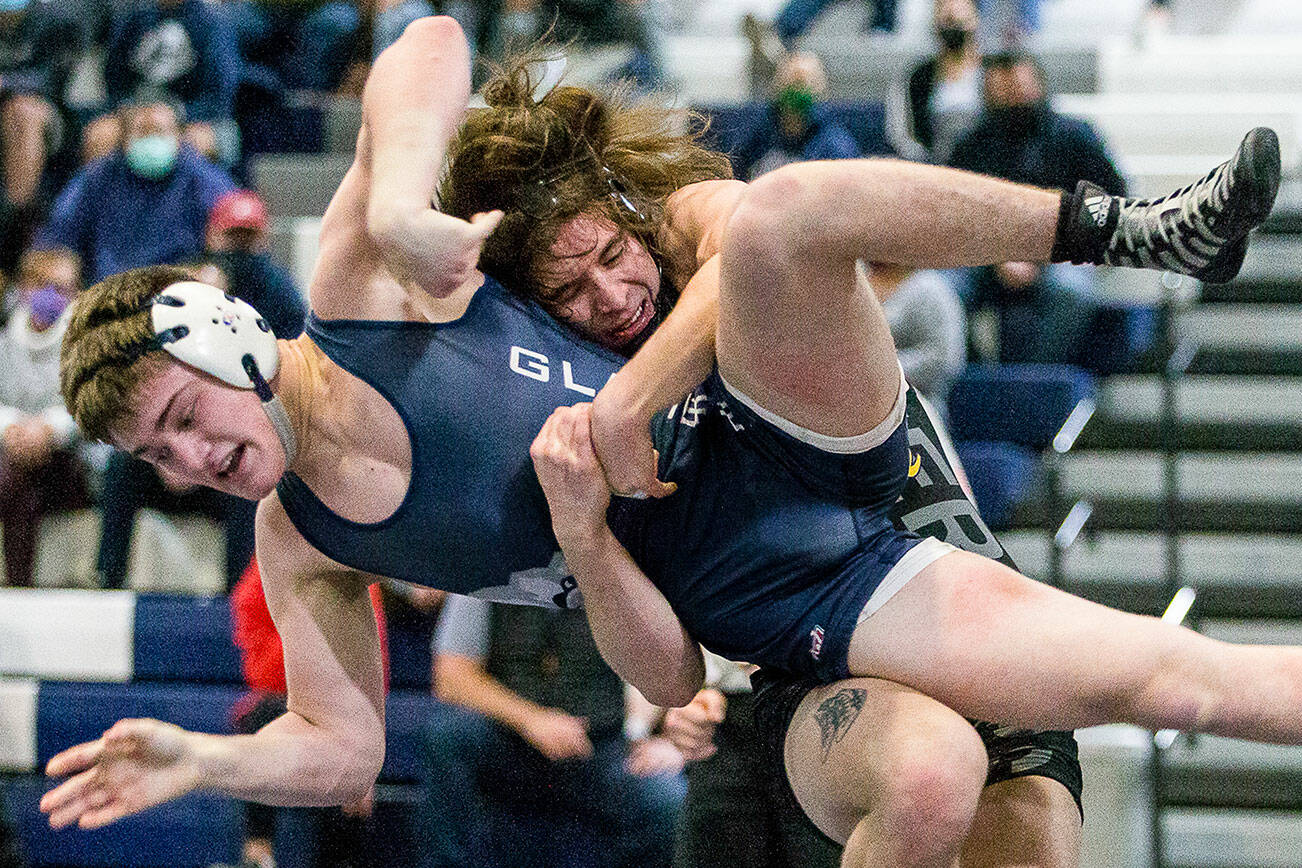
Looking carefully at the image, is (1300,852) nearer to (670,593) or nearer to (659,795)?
(659,795)

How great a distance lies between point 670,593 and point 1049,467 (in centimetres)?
272

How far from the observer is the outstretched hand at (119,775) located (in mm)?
2199

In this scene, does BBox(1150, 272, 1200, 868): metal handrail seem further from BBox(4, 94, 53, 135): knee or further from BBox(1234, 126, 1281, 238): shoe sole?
BBox(4, 94, 53, 135): knee

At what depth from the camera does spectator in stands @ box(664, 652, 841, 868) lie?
10.8ft

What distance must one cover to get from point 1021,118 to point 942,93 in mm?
916

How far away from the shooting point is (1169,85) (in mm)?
7156

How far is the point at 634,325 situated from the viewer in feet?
7.66

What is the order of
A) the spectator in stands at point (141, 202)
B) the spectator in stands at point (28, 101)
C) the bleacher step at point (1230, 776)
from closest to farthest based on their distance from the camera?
1. the bleacher step at point (1230, 776)
2. the spectator in stands at point (141, 202)
3. the spectator in stands at point (28, 101)

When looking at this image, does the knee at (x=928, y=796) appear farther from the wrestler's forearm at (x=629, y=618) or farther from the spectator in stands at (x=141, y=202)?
the spectator in stands at (x=141, y=202)

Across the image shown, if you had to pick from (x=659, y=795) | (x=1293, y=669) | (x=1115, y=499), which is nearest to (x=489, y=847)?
(x=659, y=795)

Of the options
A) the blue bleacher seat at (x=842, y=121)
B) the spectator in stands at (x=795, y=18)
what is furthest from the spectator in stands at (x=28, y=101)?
the spectator in stands at (x=795, y=18)

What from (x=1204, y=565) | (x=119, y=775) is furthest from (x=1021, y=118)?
(x=119, y=775)

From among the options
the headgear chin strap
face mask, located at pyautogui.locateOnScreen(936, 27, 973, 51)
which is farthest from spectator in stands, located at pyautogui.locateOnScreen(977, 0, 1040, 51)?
the headgear chin strap

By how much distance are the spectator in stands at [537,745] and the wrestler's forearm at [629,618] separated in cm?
116
